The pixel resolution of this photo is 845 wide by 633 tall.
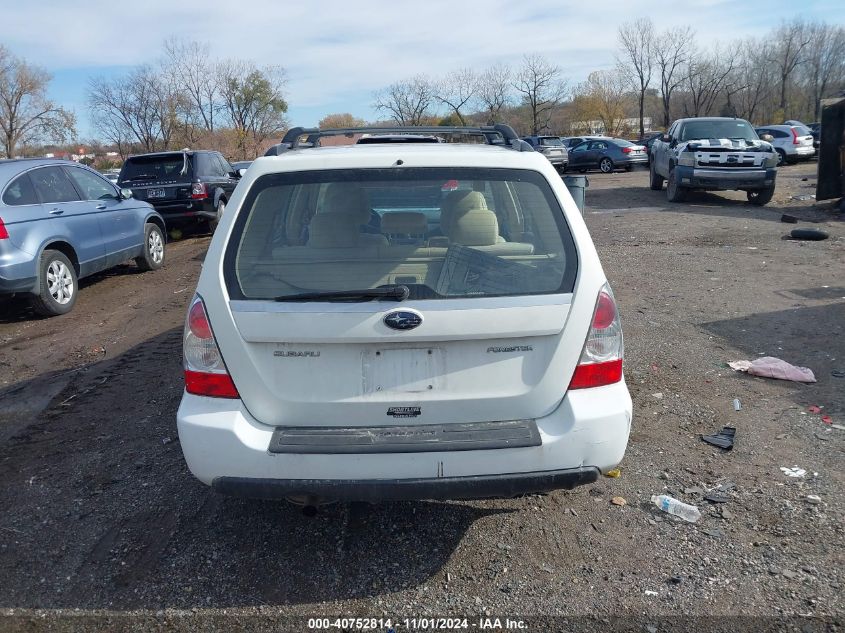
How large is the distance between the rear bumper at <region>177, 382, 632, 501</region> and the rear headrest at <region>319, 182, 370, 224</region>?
3.25 ft

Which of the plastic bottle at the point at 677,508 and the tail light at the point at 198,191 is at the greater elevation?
the tail light at the point at 198,191

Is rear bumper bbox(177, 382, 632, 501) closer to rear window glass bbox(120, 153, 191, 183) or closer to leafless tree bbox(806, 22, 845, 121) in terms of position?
rear window glass bbox(120, 153, 191, 183)

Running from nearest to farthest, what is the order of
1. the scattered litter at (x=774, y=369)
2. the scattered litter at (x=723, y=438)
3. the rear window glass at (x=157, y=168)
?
1. the scattered litter at (x=723, y=438)
2. the scattered litter at (x=774, y=369)
3. the rear window glass at (x=157, y=168)

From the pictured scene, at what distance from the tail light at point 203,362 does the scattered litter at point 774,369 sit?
4166mm

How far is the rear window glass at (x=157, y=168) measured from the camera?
1371 centimetres

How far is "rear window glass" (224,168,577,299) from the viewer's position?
9.52 ft

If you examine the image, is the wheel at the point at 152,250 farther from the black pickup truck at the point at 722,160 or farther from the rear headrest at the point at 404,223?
the black pickup truck at the point at 722,160

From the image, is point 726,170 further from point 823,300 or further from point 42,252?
point 42,252

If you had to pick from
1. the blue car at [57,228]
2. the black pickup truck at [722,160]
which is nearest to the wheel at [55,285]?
the blue car at [57,228]

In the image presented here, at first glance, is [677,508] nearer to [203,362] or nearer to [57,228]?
[203,362]

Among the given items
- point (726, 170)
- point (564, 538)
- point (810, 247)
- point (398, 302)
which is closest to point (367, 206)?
point (398, 302)

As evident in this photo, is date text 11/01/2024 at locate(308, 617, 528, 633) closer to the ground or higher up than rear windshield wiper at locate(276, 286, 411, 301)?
closer to the ground

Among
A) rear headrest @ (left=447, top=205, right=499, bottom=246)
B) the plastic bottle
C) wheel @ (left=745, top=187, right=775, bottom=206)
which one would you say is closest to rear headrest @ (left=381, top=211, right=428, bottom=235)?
rear headrest @ (left=447, top=205, right=499, bottom=246)

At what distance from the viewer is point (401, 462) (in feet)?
8.95
